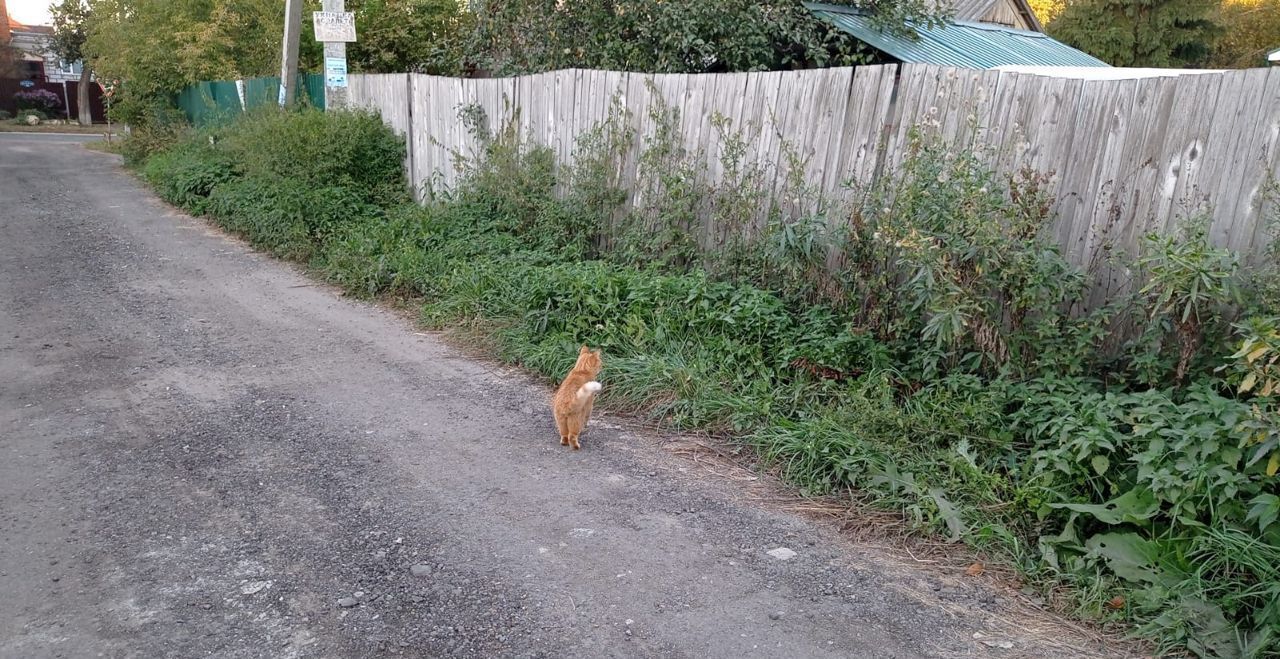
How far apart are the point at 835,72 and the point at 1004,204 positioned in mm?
1859

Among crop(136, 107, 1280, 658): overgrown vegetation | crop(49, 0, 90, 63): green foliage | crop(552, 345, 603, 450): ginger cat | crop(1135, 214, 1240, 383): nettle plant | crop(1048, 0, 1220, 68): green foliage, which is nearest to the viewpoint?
crop(136, 107, 1280, 658): overgrown vegetation

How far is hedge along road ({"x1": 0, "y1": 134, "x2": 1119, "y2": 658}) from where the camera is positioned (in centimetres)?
330

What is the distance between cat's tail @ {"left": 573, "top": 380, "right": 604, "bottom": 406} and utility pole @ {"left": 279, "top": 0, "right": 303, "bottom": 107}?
10366 millimetres

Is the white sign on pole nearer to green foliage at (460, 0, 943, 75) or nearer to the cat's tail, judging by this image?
green foliage at (460, 0, 943, 75)

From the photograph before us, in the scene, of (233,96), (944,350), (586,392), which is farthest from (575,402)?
(233,96)

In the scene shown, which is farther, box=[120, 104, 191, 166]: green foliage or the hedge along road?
box=[120, 104, 191, 166]: green foliage

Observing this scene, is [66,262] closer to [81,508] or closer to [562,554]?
[81,508]

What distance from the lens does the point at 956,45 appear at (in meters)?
10.8

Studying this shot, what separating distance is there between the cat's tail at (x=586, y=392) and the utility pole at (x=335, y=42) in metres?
8.59

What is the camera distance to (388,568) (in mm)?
3717

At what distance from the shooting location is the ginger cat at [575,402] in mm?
4949

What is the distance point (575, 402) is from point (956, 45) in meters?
8.17

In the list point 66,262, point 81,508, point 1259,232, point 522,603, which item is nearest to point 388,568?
point 522,603

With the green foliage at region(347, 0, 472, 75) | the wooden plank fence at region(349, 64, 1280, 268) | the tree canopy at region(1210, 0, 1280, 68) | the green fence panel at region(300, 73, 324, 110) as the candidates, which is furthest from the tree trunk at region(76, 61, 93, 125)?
the tree canopy at region(1210, 0, 1280, 68)
